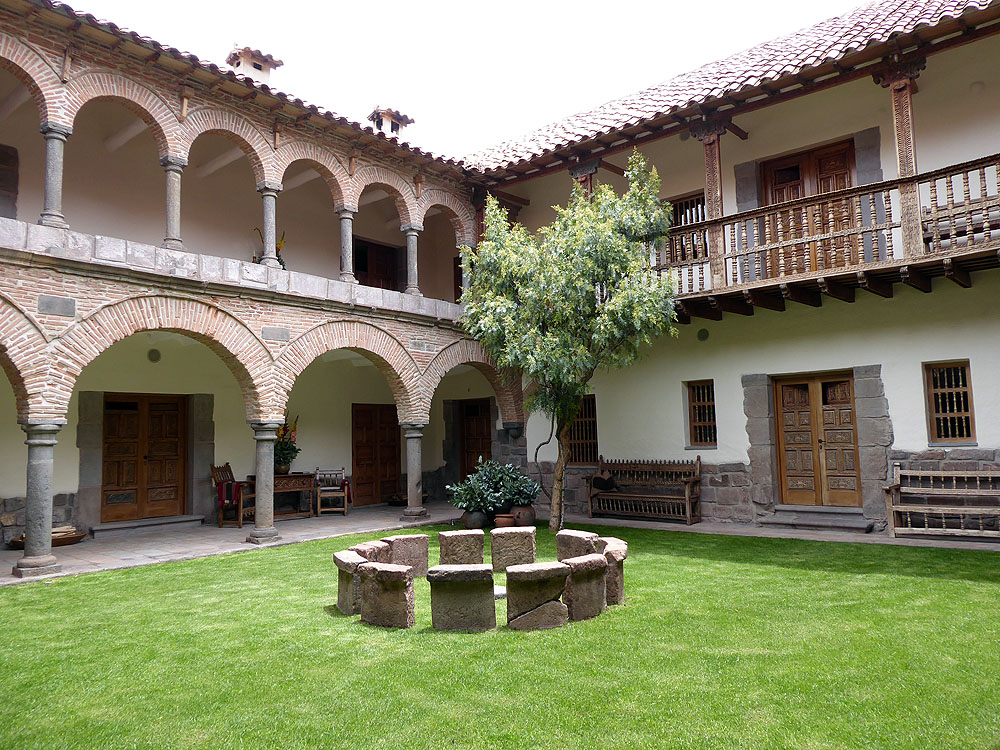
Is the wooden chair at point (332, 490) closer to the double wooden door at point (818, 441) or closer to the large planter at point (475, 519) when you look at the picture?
the large planter at point (475, 519)

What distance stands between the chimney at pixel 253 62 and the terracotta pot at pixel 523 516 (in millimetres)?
8259

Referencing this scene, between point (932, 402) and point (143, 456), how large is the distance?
11508mm

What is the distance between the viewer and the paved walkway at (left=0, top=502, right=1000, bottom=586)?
796 centimetres

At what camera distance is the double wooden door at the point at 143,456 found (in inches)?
424

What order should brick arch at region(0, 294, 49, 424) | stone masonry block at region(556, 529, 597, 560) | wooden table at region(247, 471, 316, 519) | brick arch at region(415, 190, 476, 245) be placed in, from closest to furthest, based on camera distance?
stone masonry block at region(556, 529, 597, 560) < brick arch at region(0, 294, 49, 424) < wooden table at region(247, 471, 316, 519) < brick arch at region(415, 190, 476, 245)

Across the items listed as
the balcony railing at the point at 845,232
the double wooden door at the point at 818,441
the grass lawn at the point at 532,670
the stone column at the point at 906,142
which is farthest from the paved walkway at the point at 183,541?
the stone column at the point at 906,142

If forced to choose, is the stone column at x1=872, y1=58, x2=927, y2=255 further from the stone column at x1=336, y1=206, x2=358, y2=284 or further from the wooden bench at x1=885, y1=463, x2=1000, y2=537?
the stone column at x1=336, y1=206, x2=358, y2=284

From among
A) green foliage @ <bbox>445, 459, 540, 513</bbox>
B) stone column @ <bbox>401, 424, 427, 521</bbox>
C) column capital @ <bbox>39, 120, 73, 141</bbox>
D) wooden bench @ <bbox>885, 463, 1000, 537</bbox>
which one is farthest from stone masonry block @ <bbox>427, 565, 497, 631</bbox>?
column capital @ <bbox>39, 120, 73, 141</bbox>

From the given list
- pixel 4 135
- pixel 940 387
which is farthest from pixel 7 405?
pixel 940 387

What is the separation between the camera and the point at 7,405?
31.1ft

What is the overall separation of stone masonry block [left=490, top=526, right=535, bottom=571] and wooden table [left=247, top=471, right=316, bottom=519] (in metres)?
5.87

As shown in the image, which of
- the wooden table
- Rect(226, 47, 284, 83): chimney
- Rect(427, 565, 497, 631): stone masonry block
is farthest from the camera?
the wooden table

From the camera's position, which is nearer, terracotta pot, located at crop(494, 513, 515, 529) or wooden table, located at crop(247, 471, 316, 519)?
terracotta pot, located at crop(494, 513, 515, 529)

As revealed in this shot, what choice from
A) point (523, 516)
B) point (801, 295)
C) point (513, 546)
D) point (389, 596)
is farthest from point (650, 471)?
point (389, 596)
